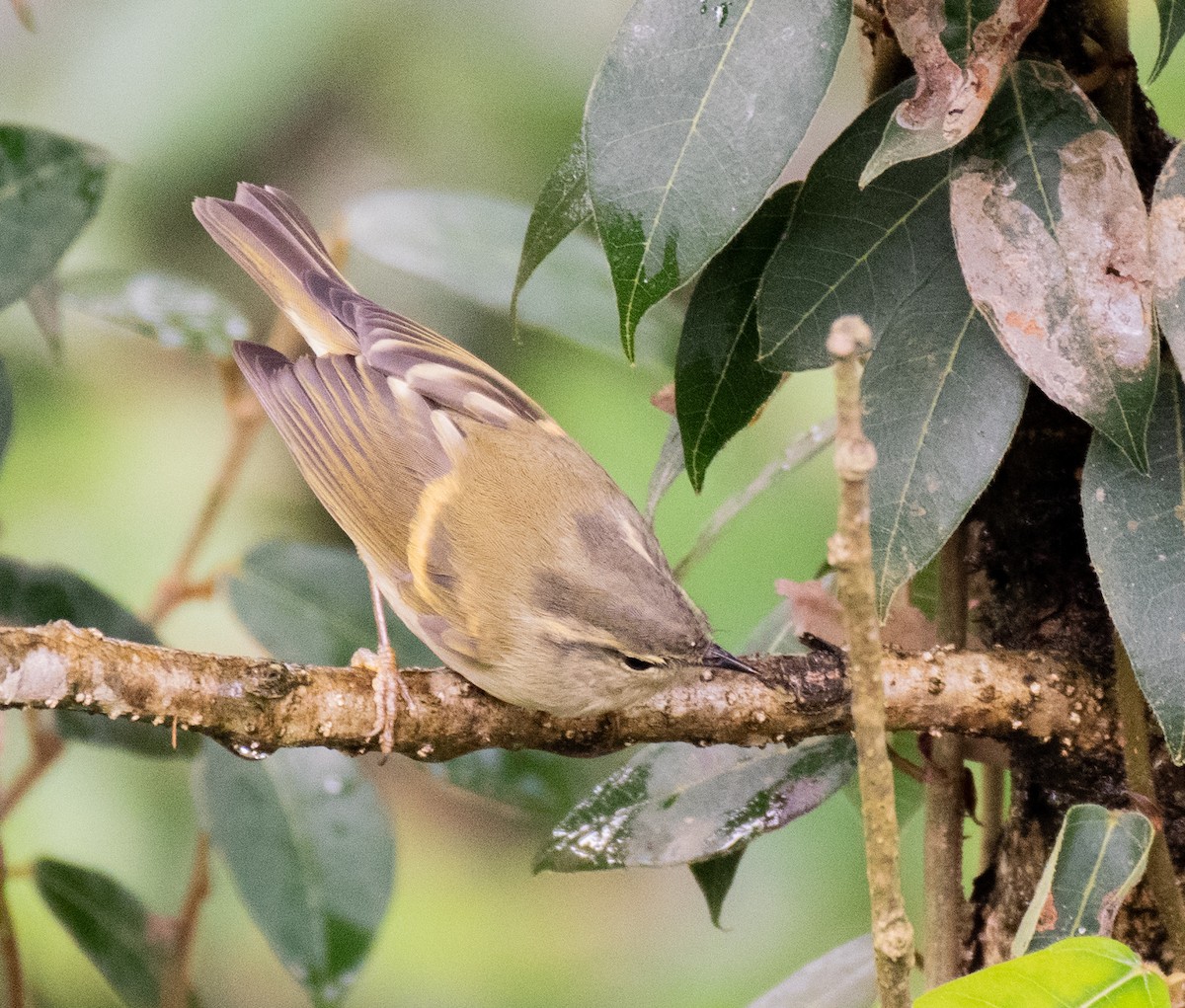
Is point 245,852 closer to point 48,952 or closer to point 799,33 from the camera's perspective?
point 48,952

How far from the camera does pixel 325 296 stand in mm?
2033

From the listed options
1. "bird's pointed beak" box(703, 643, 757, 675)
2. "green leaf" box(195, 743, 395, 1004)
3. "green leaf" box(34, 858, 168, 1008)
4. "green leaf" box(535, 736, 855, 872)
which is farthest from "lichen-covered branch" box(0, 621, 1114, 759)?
"green leaf" box(34, 858, 168, 1008)

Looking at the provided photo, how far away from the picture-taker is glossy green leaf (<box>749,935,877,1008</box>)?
154cm

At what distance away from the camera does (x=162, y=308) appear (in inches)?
80.9

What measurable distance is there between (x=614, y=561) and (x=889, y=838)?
2.78 feet

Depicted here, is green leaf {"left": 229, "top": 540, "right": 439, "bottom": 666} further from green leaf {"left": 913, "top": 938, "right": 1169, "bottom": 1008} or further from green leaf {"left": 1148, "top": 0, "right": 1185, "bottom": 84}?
green leaf {"left": 1148, "top": 0, "right": 1185, "bottom": 84}

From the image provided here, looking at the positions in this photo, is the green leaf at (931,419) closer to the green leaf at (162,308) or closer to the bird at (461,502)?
the bird at (461,502)

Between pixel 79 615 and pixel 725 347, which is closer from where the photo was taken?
pixel 725 347

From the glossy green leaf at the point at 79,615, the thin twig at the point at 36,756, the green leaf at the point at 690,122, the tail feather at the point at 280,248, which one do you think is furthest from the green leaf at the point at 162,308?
the green leaf at the point at 690,122

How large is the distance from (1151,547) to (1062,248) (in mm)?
274

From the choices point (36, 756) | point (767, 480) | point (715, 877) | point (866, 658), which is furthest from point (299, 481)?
point (866, 658)

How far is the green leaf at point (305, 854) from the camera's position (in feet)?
6.04

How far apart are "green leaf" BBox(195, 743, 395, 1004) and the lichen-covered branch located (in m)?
0.62

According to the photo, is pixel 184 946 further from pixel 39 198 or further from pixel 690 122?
pixel 690 122
